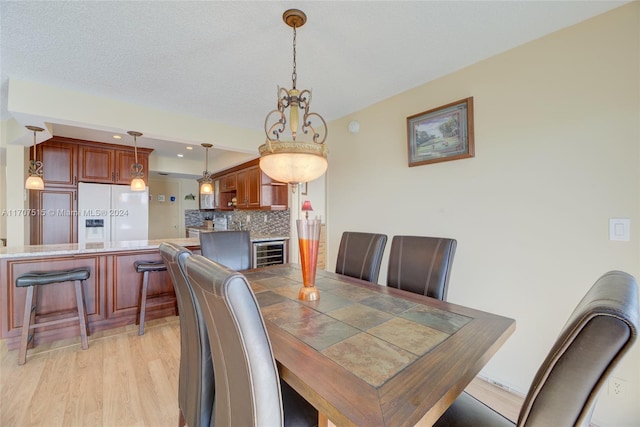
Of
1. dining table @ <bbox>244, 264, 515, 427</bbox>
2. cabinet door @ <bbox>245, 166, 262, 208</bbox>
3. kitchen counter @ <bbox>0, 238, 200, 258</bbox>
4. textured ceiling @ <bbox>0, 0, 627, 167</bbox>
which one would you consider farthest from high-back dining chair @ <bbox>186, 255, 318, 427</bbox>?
cabinet door @ <bbox>245, 166, 262, 208</bbox>

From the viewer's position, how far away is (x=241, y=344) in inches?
26.5

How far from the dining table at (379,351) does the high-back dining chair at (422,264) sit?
25cm

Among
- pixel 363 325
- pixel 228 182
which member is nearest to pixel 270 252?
pixel 228 182

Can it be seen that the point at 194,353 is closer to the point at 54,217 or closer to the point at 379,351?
the point at 379,351

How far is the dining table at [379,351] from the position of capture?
2.16 feet

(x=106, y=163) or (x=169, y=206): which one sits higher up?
(x=106, y=163)

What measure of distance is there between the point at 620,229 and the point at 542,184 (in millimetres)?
434

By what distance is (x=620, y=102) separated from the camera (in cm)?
144

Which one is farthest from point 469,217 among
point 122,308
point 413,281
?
point 122,308

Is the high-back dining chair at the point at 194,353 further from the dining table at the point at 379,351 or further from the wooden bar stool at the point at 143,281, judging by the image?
the wooden bar stool at the point at 143,281

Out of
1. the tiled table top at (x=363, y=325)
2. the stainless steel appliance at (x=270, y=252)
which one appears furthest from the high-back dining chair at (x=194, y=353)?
the stainless steel appliance at (x=270, y=252)

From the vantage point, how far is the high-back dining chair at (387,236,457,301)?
5.23 ft

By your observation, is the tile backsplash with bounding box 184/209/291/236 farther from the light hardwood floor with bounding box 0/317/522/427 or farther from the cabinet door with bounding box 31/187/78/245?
the cabinet door with bounding box 31/187/78/245

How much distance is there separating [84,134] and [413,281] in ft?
15.6
